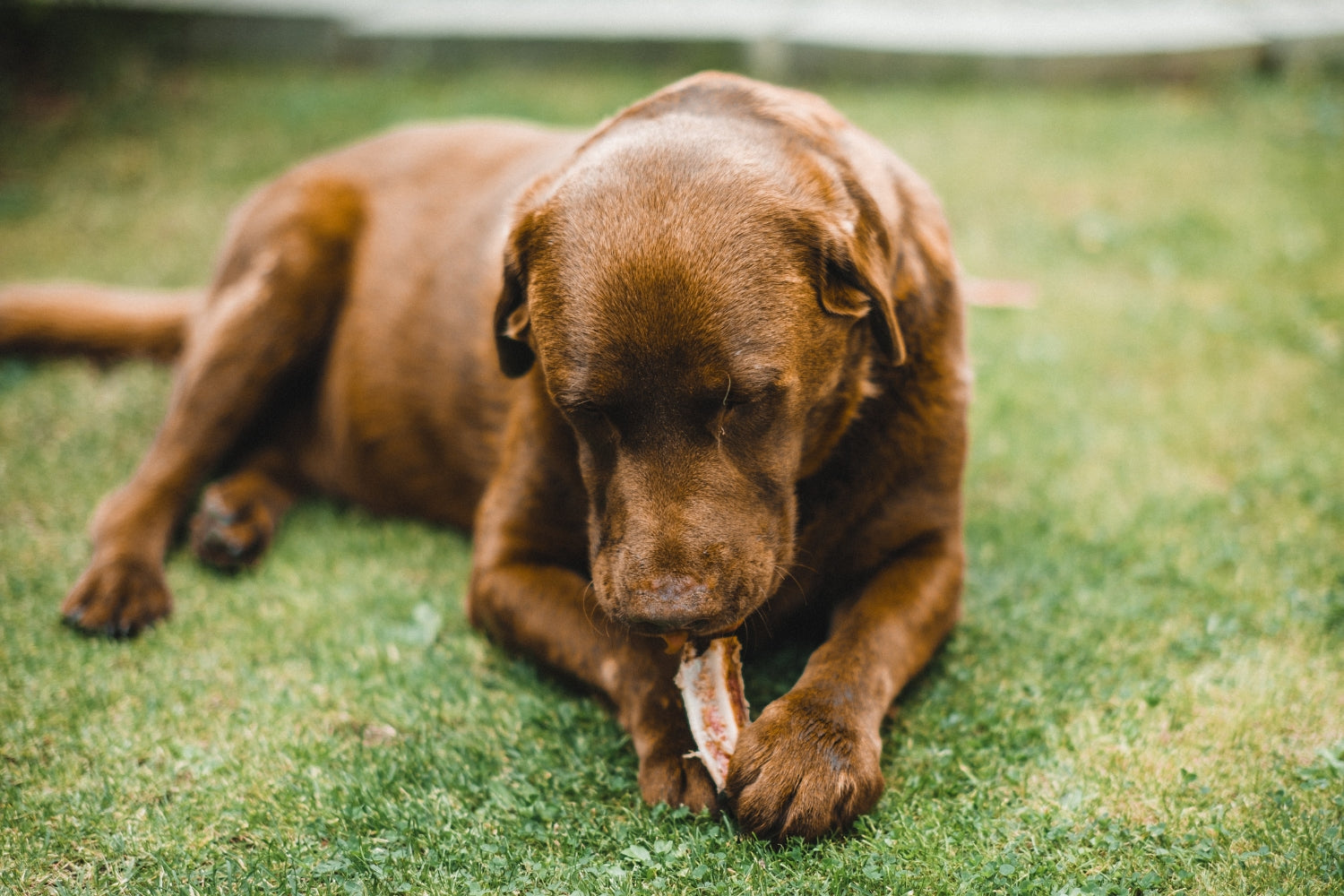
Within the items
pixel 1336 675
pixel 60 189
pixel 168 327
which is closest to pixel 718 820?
pixel 1336 675

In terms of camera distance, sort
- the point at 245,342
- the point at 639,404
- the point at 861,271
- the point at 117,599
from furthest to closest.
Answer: the point at 245,342, the point at 117,599, the point at 861,271, the point at 639,404

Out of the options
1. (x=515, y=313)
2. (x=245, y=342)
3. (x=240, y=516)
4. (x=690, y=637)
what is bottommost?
(x=240, y=516)

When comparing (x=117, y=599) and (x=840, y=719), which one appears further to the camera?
(x=117, y=599)

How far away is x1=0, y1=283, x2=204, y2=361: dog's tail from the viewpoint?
4.73m

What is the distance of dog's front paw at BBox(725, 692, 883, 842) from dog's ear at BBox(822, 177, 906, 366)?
862 mm

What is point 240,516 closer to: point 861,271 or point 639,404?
point 639,404

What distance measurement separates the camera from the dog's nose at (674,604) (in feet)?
7.30

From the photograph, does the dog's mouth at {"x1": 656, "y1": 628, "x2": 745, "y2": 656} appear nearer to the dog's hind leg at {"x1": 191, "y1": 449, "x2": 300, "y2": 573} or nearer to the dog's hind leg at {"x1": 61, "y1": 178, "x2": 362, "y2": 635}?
the dog's hind leg at {"x1": 191, "y1": 449, "x2": 300, "y2": 573}

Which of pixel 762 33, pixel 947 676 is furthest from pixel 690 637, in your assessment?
pixel 762 33

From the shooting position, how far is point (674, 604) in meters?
2.22

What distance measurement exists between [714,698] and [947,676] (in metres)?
0.76

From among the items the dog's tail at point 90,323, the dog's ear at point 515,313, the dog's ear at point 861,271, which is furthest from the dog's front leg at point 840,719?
the dog's tail at point 90,323

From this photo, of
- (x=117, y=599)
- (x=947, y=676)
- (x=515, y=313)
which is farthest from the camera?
(x=117, y=599)

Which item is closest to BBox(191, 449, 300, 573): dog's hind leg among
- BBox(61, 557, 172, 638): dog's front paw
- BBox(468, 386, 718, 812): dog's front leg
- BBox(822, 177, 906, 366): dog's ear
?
BBox(61, 557, 172, 638): dog's front paw
